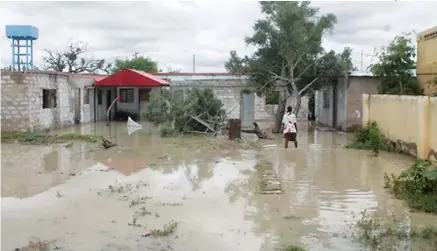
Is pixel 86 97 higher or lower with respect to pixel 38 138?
higher

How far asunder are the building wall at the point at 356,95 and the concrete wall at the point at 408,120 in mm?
4098

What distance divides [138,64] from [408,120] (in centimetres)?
3377

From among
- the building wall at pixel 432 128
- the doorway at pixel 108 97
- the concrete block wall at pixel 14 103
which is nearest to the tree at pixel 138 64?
the doorway at pixel 108 97

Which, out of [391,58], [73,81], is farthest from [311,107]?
[73,81]

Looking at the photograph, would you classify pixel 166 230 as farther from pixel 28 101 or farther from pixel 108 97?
pixel 108 97

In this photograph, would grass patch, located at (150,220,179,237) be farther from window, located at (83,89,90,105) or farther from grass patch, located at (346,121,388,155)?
window, located at (83,89,90,105)

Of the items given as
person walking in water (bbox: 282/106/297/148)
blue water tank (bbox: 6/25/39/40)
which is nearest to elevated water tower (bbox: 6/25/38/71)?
blue water tank (bbox: 6/25/39/40)

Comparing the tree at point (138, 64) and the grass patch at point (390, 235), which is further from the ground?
the tree at point (138, 64)

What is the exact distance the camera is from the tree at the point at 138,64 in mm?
43062

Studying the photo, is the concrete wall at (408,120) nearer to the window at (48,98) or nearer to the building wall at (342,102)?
the building wall at (342,102)

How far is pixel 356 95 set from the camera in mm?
20391

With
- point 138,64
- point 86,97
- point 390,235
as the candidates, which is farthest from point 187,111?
point 138,64

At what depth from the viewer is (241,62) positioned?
782 inches

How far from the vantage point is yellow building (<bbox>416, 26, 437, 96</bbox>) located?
51.0 feet
